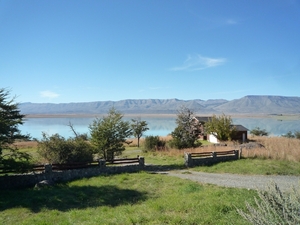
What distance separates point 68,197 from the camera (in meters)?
11.6

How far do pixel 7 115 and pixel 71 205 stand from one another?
24.5 ft

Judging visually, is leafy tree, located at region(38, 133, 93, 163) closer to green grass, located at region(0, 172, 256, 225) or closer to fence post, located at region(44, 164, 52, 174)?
fence post, located at region(44, 164, 52, 174)

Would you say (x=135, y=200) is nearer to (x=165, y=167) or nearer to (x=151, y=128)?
(x=165, y=167)

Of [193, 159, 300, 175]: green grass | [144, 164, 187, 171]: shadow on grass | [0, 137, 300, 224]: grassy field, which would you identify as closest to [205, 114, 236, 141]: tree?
[193, 159, 300, 175]: green grass

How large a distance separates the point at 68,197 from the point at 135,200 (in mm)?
3205

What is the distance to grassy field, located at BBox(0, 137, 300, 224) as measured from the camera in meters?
7.35

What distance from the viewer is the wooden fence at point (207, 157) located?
63.9ft

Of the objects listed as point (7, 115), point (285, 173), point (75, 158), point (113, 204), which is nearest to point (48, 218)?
point (113, 204)

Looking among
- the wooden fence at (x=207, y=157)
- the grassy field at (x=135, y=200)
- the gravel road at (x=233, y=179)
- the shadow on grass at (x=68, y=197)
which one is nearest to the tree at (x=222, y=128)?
the wooden fence at (x=207, y=157)

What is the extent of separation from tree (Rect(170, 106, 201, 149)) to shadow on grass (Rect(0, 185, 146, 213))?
16.5 metres

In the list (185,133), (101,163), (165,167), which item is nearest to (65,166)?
(101,163)

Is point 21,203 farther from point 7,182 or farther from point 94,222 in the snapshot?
point 94,222

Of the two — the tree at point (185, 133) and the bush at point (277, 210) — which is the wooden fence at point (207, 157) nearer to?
the tree at point (185, 133)

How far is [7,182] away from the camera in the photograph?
1391 centimetres
